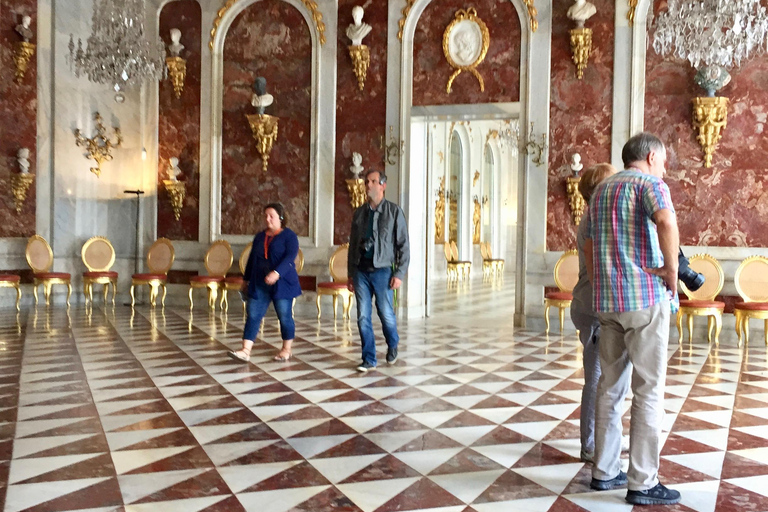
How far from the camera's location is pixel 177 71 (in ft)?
35.6

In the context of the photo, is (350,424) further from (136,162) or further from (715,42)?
(136,162)

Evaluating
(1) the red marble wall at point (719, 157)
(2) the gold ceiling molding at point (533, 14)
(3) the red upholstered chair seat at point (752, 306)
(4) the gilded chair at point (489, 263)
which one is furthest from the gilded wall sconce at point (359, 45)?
(4) the gilded chair at point (489, 263)

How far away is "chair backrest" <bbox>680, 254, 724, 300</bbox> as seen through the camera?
26.4ft

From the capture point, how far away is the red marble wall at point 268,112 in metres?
10.4

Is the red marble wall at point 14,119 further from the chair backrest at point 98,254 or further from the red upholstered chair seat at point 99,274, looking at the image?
the red upholstered chair seat at point 99,274

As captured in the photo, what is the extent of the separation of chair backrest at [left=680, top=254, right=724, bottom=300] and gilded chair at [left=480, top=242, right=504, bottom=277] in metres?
11.0

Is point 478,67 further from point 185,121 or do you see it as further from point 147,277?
point 147,277

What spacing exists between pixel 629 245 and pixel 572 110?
6303mm

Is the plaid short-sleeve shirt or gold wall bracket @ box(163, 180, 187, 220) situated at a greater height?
gold wall bracket @ box(163, 180, 187, 220)

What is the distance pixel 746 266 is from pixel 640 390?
19.0 feet

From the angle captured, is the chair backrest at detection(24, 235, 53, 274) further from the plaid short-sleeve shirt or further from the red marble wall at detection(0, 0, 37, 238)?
the plaid short-sleeve shirt

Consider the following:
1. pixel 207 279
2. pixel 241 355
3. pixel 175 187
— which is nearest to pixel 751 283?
pixel 241 355

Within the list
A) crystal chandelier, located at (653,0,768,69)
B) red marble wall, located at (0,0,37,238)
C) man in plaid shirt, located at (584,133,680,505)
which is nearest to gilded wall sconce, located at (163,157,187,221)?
red marble wall, located at (0,0,37,238)

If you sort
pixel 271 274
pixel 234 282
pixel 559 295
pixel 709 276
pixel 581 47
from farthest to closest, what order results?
pixel 234 282 < pixel 581 47 < pixel 559 295 < pixel 709 276 < pixel 271 274
